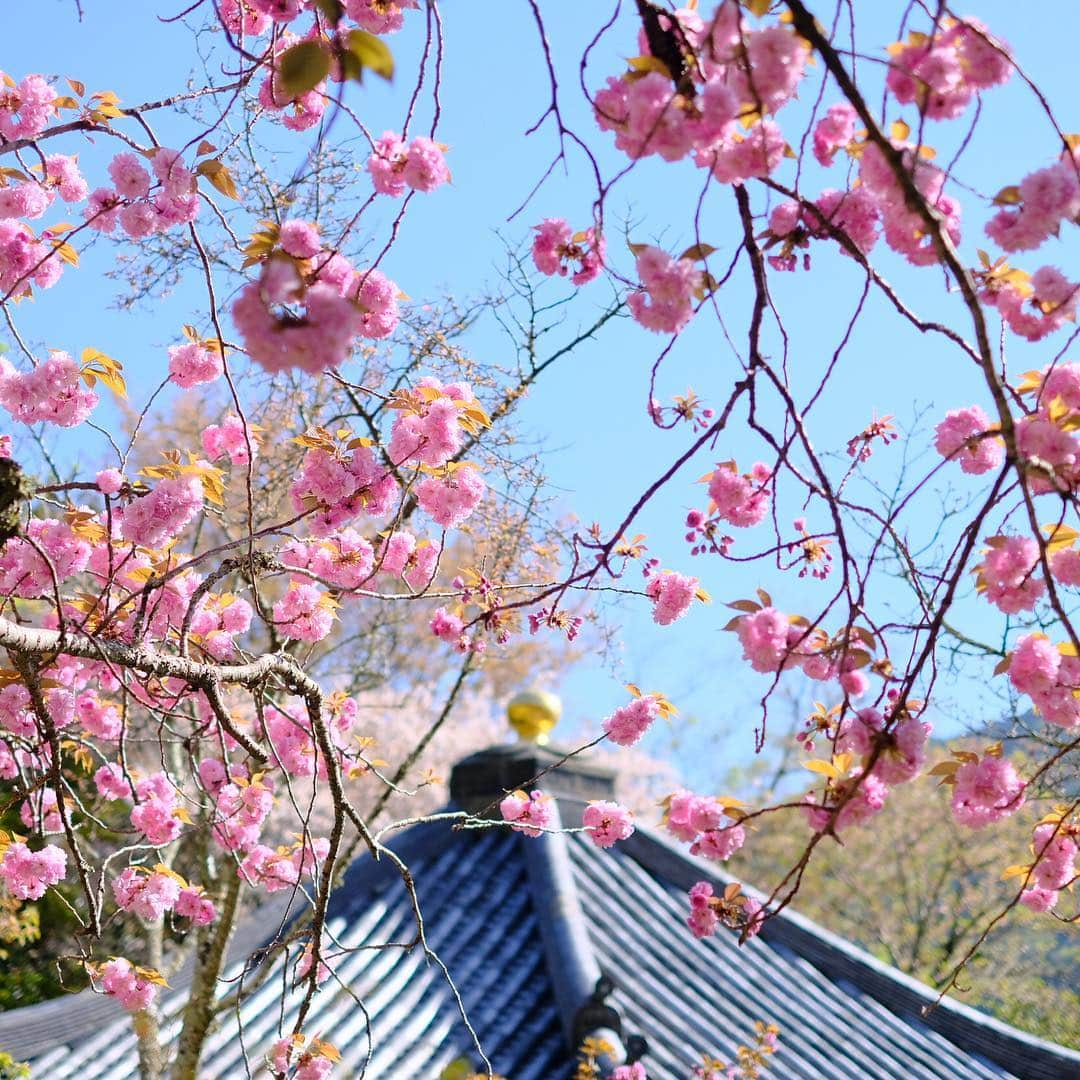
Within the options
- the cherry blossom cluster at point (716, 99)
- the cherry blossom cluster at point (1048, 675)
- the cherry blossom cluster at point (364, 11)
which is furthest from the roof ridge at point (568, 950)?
the cherry blossom cluster at point (716, 99)

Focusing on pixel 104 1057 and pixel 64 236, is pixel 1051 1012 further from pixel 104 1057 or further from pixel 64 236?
pixel 64 236

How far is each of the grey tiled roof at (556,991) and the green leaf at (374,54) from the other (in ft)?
10.9

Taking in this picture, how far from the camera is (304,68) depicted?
46.3 inches

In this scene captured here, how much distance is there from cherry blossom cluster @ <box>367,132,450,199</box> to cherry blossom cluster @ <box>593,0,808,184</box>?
430 millimetres

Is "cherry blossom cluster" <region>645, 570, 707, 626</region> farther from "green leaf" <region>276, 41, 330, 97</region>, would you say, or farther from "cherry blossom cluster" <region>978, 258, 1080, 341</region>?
"green leaf" <region>276, 41, 330, 97</region>

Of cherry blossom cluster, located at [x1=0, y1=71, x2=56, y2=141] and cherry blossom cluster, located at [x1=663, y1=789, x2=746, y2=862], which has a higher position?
cherry blossom cluster, located at [x1=0, y1=71, x2=56, y2=141]

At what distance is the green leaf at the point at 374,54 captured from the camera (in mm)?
1085

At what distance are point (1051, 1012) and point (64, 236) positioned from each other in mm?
10935

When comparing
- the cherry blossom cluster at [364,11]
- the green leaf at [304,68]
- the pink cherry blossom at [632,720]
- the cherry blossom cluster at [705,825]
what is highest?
the cherry blossom cluster at [364,11]

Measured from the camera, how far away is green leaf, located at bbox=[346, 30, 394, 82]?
1.08 meters

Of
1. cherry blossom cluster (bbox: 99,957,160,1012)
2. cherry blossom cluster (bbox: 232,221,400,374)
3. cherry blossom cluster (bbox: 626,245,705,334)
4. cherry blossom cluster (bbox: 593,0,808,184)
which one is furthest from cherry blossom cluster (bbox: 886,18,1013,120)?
cherry blossom cluster (bbox: 99,957,160,1012)

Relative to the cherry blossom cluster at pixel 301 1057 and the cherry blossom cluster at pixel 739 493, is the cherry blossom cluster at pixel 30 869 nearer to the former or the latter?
the cherry blossom cluster at pixel 301 1057

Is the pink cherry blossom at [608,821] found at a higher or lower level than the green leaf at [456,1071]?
higher

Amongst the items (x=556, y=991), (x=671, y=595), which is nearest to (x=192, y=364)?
(x=671, y=595)
